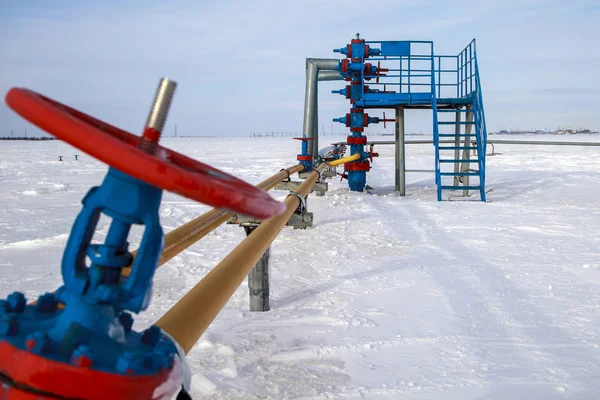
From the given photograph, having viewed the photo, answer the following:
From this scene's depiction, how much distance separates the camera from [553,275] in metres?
4.68

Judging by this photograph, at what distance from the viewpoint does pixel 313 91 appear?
11891 mm

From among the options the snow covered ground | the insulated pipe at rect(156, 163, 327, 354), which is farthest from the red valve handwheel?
the snow covered ground

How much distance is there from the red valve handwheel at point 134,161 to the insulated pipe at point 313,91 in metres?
10.6

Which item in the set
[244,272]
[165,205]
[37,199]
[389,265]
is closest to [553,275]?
[389,265]

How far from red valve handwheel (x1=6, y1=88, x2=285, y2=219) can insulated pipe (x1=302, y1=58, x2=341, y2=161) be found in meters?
10.6

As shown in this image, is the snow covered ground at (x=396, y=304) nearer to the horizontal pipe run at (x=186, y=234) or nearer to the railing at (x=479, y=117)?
the horizontal pipe run at (x=186, y=234)

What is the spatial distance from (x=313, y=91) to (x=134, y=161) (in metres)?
11.4

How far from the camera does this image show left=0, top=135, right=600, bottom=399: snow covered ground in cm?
267

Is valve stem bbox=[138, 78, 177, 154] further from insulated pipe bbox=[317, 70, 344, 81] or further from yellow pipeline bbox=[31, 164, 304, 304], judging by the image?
insulated pipe bbox=[317, 70, 344, 81]

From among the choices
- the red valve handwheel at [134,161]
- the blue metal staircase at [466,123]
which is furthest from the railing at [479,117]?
the red valve handwheel at [134,161]

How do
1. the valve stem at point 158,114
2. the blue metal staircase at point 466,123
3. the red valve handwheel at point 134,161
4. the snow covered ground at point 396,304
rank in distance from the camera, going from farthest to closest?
the blue metal staircase at point 466,123 → the snow covered ground at point 396,304 → the valve stem at point 158,114 → the red valve handwheel at point 134,161

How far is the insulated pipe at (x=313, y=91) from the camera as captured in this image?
37.6 feet

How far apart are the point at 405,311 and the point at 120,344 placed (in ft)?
10.0

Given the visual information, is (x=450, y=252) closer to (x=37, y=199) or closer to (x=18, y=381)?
(x=18, y=381)
